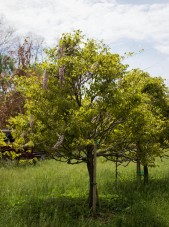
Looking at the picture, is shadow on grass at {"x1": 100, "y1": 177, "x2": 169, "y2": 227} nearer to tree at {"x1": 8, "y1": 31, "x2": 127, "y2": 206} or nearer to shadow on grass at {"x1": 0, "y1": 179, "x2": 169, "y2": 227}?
shadow on grass at {"x1": 0, "y1": 179, "x2": 169, "y2": 227}

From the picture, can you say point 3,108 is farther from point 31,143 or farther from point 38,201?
point 31,143

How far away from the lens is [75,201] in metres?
8.49

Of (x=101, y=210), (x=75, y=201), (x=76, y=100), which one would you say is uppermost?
(x=76, y=100)

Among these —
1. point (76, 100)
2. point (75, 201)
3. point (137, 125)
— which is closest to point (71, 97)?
point (76, 100)

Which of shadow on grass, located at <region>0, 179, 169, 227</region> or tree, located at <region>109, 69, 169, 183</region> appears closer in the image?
shadow on grass, located at <region>0, 179, 169, 227</region>

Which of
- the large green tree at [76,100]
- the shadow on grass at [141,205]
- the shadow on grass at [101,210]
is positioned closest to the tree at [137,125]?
the large green tree at [76,100]

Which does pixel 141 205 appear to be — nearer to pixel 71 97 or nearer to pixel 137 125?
pixel 137 125

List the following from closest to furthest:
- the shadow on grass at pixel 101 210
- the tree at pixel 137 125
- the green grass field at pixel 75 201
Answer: the shadow on grass at pixel 101 210 < the green grass field at pixel 75 201 < the tree at pixel 137 125

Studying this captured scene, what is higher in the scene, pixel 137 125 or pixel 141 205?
pixel 137 125

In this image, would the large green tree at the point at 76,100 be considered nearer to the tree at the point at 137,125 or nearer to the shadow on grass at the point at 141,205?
the tree at the point at 137,125

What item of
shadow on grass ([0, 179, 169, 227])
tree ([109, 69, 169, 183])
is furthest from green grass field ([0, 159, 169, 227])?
tree ([109, 69, 169, 183])

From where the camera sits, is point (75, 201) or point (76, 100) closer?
point (76, 100)

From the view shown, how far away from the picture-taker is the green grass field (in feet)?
22.1

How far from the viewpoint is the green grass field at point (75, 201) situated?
6738 mm
